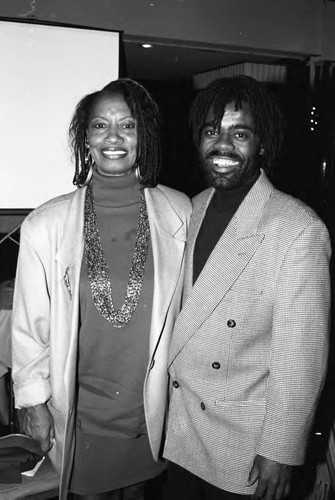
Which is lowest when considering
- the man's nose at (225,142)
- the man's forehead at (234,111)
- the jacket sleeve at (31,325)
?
the jacket sleeve at (31,325)

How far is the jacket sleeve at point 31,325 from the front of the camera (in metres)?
1.51

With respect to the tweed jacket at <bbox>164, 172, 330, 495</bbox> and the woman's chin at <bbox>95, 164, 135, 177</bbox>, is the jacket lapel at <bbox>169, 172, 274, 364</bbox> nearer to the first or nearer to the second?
the tweed jacket at <bbox>164, 172, 330, 495</bbox>

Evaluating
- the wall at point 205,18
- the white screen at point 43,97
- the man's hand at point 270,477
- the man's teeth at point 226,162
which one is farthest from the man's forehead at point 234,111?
the wall at point 205,18

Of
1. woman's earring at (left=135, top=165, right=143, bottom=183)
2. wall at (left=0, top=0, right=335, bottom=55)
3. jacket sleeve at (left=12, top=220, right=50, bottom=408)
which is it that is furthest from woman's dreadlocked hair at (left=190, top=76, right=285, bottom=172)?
wall at (left=0, top=0, right=335, bottom=55)

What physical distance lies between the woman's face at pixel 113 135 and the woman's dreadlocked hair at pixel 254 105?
0.20 metres

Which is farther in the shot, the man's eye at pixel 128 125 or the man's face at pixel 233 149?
the man's eye at pixel 128 125

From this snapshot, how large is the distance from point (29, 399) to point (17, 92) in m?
1.49

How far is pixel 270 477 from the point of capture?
132 centimetres

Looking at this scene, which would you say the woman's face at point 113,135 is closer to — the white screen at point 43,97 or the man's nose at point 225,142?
the man's nose at point 225,142

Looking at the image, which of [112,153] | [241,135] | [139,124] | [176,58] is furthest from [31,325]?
[176,58]

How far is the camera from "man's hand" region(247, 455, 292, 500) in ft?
4.32

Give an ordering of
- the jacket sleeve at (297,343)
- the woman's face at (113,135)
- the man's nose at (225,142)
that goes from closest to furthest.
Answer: the jacket sleeve at (297,343)
the man's nose at (225,142)
the woman's face at (113,135)

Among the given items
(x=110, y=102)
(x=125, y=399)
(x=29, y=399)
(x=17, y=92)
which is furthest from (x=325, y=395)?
(x=17, y=92)

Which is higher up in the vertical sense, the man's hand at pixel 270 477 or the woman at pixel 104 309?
the woman at pixel 104 309
